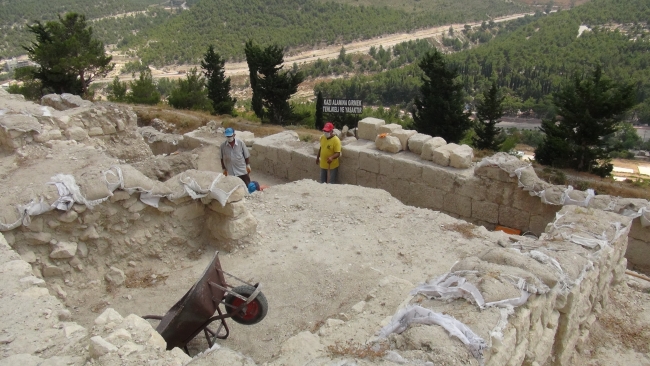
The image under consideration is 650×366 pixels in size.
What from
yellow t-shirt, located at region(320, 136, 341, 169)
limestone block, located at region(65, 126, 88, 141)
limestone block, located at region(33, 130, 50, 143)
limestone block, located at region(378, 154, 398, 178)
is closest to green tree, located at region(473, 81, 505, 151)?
limestone block, located at region(378, 154, 398, 178)

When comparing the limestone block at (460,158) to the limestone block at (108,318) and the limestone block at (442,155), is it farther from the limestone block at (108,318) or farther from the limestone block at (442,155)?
the limestone block at (108,318)

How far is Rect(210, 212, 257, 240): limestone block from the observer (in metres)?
5.93

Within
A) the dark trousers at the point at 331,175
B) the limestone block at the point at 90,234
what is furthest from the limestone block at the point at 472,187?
the limestone block at the point at 90,234

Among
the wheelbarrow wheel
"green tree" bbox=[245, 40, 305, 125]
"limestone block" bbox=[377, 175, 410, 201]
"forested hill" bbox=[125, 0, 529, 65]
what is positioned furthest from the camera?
"forested hill" bbox=[125, 0, 529, 65]

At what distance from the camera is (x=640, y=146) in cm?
3275

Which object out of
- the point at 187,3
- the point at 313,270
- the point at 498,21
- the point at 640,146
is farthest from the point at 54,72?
the point at 187,3

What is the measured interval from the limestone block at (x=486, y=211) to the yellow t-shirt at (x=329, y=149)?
264cm

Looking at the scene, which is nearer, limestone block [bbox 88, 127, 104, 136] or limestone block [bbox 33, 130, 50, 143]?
limestone block [bbox 33, 130, 50, 143]

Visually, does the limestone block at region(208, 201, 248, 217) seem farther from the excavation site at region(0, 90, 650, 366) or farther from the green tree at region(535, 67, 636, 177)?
the green tree at region(535, 67, 636, 177)

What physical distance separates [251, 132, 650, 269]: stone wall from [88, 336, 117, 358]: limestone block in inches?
239

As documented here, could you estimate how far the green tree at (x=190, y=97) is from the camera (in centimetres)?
2406

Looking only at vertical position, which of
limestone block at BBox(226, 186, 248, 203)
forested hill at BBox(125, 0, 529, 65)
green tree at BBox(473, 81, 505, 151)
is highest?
forested hill at BBox(125, 0, 529, 65)

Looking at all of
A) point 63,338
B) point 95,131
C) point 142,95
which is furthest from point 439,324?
point 142,95

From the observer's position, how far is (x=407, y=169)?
839 centimetres
